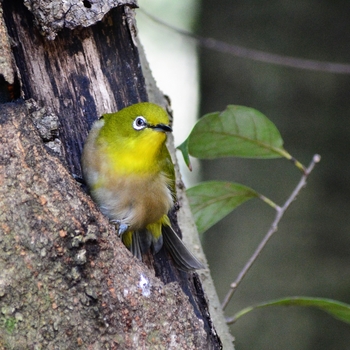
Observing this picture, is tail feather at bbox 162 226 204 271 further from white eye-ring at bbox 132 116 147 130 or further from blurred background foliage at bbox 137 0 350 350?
blurred background foliage at bbox 137 0 350 350

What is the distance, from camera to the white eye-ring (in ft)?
9.62

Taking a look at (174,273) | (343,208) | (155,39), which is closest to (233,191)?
(174,273)

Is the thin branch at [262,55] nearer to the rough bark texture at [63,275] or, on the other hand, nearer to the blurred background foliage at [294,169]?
the blurred background foliage at [294,169]

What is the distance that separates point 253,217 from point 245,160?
2.02 ft

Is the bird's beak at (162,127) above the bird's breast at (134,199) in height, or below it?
above

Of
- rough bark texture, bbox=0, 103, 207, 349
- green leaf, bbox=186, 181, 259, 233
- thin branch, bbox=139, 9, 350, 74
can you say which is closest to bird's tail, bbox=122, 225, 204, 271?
green leaf, bbox=186, 181, 259, 233

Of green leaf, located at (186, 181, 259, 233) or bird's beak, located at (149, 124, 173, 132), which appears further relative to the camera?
green leaf, located at (186, 181, 259, 233)

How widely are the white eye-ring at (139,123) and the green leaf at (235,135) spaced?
28 centimetres

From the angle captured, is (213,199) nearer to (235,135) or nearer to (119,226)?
(235,135)

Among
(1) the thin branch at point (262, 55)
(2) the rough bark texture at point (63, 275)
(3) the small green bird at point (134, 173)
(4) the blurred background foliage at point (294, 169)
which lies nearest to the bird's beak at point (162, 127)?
(3) the small green bird at point (134, 173)

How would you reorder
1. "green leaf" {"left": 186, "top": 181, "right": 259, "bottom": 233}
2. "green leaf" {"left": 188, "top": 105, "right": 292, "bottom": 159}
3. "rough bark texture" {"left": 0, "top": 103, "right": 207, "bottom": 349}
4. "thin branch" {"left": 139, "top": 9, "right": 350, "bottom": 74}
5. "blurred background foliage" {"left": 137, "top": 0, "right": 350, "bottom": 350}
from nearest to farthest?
1. "rough bark texture" {"left": 0, "top": 103, "right": 207, "bottom": 349}
2. "green leaf" {"left": 188, "top": 105, "right": 292, "bottom": 159}
3. "green leaf" {"left": 186, "top": 181, "right": 259, "bottom": 233}
4. "thin branch" {"left": 139, "top": 9, "right": 350, "bottom": 74}
5. "blurred background foliage" {"left": 137, "top": 0, "right": 350, "bottom": 350}

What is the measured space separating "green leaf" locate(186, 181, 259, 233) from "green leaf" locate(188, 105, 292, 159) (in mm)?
241

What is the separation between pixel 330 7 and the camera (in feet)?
18.0

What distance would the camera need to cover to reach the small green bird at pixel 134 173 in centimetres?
288
